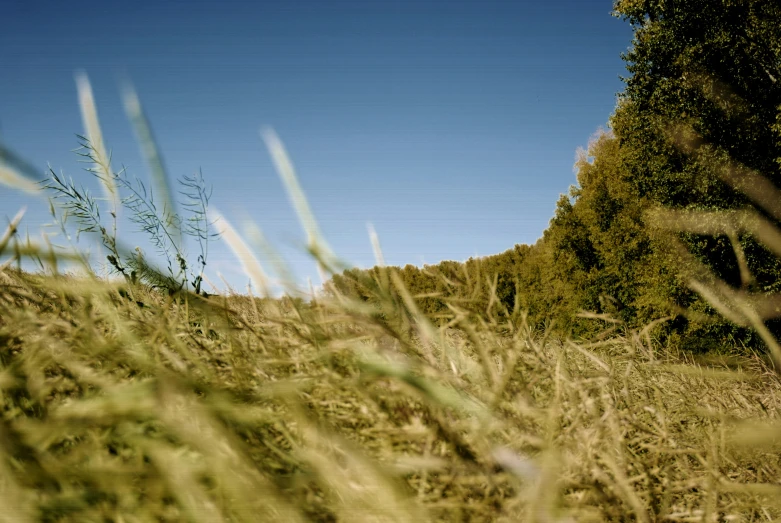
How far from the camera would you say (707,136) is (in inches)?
460

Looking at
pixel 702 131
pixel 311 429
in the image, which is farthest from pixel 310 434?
pixel 702 131

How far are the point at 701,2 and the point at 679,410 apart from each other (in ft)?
46.8

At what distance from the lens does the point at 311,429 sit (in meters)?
0.60

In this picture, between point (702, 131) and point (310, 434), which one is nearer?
point (310, 434)

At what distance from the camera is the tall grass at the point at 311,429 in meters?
0.51

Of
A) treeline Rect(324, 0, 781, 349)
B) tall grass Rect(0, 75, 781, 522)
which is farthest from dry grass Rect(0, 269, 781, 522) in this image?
treeline Rect(324, 0, 781, 349)

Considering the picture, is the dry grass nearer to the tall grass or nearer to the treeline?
the tall grass

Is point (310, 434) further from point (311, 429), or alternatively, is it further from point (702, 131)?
point (702, 131)

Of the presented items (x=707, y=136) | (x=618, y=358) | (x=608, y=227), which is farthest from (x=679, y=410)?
(x=608, y=227)

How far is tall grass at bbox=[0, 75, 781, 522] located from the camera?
1.67 ft

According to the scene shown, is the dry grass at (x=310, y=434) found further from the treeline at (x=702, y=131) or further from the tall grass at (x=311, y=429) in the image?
the treeline at (x=702, y=131)

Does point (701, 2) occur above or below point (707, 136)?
above

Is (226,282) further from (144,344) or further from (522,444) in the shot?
(522,444)

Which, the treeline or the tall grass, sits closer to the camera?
the tall grass
